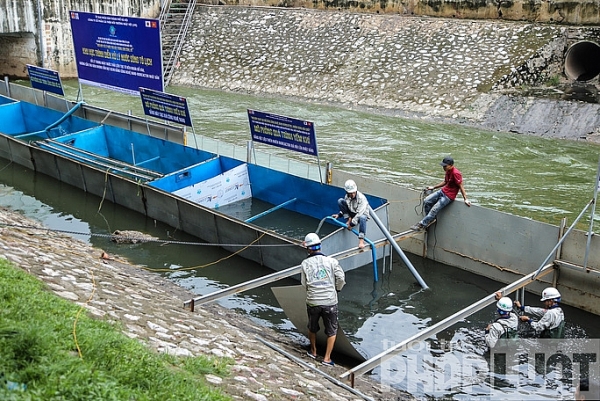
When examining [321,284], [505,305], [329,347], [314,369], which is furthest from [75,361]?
[505,305]

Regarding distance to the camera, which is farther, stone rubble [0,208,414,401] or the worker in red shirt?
the worker in red shirt

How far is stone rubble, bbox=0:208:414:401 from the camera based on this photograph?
7051 mm

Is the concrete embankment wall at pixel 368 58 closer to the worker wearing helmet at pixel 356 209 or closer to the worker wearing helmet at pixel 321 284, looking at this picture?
the worker wearing helmet at pixel 356 209

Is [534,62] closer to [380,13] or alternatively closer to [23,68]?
[380,13]

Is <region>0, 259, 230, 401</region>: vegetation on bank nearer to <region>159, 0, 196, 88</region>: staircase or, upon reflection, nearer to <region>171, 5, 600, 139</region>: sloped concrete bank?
<region>171, 5, 600, 139</region>: sloped concrete bank

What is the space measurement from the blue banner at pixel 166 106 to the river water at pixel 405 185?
118 inches

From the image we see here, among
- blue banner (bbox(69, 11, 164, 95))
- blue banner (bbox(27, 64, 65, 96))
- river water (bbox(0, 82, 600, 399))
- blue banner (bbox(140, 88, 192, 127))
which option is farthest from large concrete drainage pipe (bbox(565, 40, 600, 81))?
blue banner (bbox(27, 64, 65, 96))

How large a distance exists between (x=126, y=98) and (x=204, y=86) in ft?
12.3

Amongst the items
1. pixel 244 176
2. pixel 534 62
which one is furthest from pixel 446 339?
pixel 534 62

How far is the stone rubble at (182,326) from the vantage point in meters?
7.05

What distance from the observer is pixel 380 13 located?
3008 cm

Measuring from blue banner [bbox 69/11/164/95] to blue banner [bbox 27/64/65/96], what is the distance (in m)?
0.87

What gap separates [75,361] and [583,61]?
80.6 ft

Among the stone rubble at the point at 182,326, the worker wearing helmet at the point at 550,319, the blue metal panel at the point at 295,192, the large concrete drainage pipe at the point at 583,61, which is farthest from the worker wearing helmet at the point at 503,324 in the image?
the large concrete drainage pipe at the point at 583,61
